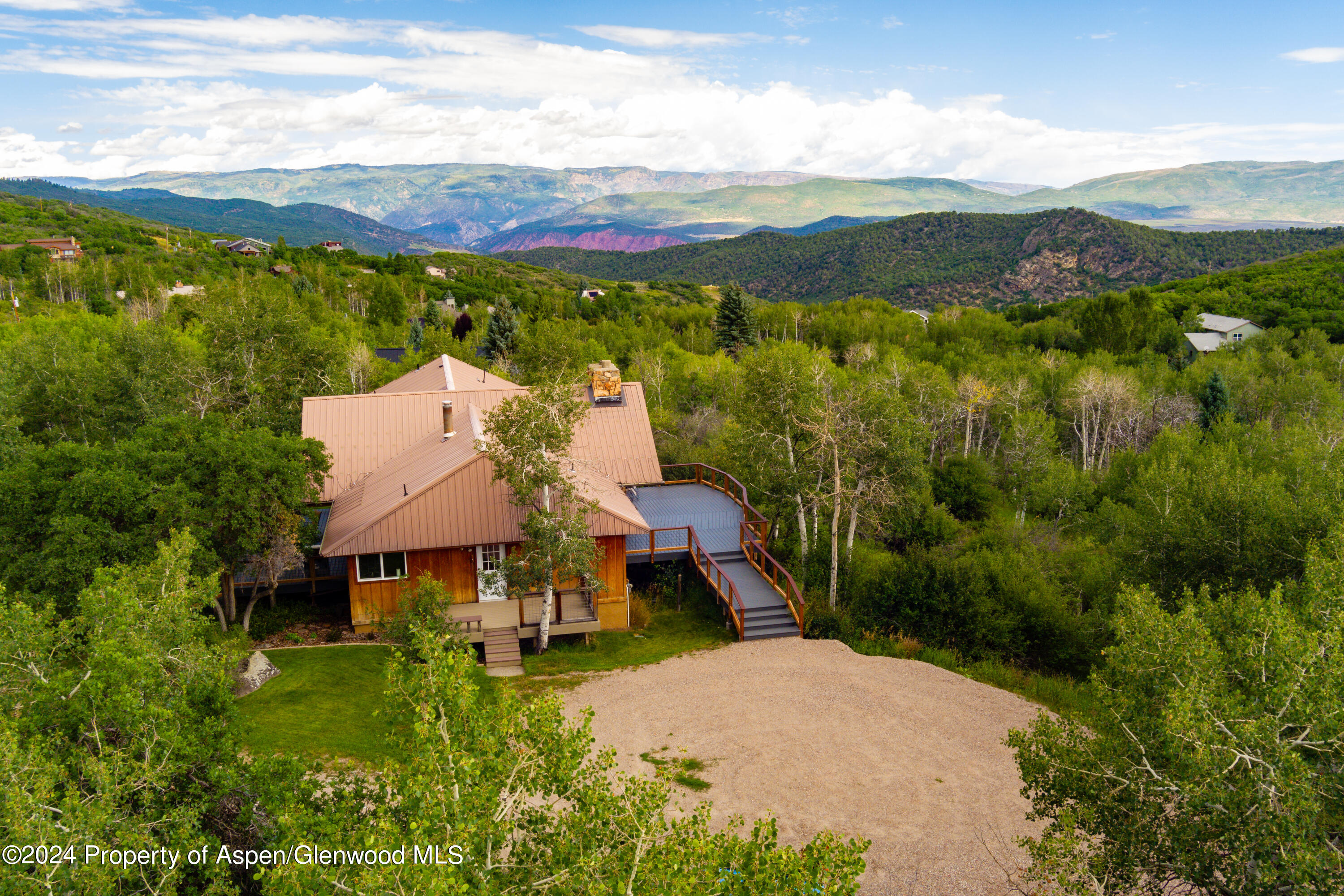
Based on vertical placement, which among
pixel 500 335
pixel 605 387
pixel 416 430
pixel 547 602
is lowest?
pixel 547 602

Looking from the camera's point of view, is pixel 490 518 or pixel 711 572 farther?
pixel 711 572

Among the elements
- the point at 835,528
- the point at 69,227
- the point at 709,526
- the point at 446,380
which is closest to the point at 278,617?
the point at 446,380

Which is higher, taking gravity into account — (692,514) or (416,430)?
(416,430)

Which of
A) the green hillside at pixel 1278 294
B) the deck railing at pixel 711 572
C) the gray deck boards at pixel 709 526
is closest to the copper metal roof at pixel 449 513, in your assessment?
the deck railing at pixel 711 572

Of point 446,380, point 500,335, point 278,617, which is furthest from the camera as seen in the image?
point 500,335

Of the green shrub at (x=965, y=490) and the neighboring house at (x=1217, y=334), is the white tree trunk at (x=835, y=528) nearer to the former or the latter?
the green shrub at (x=965, y=490)

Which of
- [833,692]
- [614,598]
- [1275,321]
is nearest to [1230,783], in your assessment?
[833,692]

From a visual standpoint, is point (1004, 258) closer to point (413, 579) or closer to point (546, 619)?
point (546, 619)
